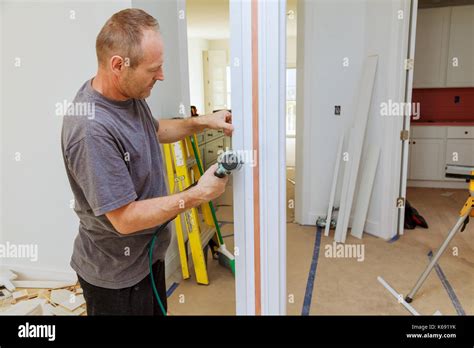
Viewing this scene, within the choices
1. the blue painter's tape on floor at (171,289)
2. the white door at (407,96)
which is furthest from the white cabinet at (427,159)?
the blue painter's tape on floor at (171,289)

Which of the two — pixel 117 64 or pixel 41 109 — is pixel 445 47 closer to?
pixel 41 109

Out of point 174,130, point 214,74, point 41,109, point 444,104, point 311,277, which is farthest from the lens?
point 214,74

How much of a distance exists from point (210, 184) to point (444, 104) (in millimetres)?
5298

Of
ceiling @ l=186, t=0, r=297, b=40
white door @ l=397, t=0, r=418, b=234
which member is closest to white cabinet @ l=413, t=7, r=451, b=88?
ceiling @ l=186, t=0, r=297, b=40

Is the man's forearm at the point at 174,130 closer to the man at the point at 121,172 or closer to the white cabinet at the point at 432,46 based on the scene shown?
the man at the point at 121,172

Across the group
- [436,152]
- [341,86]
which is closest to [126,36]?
[341,86]

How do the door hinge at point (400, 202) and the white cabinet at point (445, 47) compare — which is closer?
the door hinge at point (400, 202)

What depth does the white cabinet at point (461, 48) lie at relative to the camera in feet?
15.4

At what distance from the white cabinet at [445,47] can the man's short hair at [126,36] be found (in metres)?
4.78

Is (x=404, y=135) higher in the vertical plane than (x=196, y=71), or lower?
lower

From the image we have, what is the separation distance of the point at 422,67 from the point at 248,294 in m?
4.96

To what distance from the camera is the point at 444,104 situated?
17.3 ft
